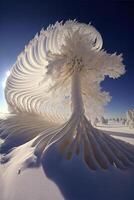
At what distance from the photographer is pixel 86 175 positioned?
5.33 metres

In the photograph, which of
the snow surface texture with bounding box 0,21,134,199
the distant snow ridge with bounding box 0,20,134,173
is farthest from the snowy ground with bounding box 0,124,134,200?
the distant snow ridge with bounding box 0,20,134,173

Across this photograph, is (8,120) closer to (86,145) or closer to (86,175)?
(86,145)

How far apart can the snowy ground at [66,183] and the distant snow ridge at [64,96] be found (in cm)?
36

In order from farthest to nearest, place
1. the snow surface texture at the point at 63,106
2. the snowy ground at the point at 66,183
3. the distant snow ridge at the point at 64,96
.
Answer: the distant snow ridge at the point at 64,96 → the snow surface texture at the point at 63,106 → the snowy ground at the point at 66,183

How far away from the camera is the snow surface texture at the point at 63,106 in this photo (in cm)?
614

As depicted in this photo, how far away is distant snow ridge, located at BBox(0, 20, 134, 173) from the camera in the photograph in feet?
21.8

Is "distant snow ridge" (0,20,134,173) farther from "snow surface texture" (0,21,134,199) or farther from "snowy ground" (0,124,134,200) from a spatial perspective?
"snowy ground" (0,124,134,200)

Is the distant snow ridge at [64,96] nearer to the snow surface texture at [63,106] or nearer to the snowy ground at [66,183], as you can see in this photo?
the snow surface texture at [63,106]

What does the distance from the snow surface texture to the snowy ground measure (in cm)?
4

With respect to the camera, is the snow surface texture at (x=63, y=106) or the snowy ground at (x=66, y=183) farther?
the snow surface texture at (x=63, y=106)

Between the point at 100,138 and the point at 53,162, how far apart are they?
1.88 meters

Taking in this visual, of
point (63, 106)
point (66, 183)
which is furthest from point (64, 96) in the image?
point (66, 183)

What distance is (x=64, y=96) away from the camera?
1001cm

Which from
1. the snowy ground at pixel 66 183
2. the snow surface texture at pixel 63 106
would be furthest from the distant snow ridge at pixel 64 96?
the snowy ground at pixel 66 183
